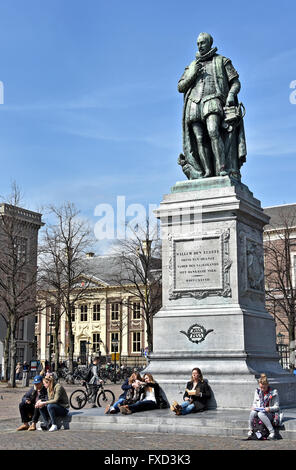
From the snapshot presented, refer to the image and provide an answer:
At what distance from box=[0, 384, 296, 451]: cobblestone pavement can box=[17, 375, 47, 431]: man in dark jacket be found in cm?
65

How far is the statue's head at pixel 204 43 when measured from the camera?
50.0 feet

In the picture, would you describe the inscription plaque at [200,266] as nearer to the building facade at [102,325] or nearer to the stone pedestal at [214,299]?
the stone pedestal at [214,299]

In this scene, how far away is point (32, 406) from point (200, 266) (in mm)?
4579

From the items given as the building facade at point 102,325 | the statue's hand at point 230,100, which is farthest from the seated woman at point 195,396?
the building facade at point 102,325

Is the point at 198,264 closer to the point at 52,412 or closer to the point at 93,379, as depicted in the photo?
the point at 52,412

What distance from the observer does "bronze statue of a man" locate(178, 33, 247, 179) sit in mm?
14602

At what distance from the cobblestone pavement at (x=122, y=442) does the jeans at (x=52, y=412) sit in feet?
1.56

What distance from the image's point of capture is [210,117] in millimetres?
14594

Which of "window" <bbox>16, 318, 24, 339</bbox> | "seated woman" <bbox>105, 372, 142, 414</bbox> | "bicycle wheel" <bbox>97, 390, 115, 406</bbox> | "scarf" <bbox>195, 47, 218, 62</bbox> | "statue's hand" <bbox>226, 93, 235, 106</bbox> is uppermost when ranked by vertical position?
"scarf" <bbox>195, 47, 218, 62</bbox>

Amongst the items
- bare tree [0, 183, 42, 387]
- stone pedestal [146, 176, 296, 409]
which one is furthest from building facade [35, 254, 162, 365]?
stone pedestal [146, 176, 296, 409]

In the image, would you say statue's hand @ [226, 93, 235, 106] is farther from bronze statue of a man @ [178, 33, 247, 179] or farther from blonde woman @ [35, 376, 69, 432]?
blonde woman @ [35, 376, 69, 432]
